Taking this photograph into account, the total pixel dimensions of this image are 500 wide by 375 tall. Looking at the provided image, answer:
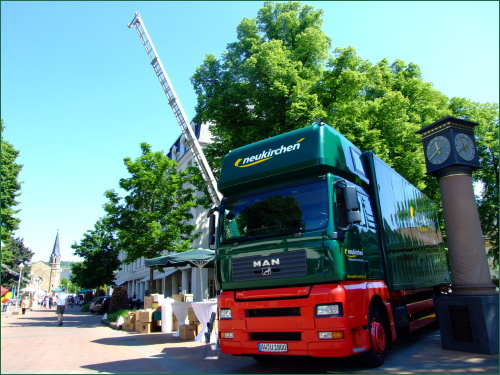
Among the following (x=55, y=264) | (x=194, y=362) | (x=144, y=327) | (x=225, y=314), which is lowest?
(x=194, y=362)

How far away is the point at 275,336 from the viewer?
5836 millimetres

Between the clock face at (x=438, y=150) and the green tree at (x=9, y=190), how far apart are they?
2692 centimetres

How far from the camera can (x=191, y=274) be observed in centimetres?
3125

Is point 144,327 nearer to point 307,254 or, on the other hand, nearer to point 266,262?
point 266,262

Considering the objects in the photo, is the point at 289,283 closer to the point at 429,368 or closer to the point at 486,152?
the point at 429,368

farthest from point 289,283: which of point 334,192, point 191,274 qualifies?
point 191,274

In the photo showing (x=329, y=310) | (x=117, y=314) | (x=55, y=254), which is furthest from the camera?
(x=55, y=254)

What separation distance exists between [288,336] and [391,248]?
2.94 meters

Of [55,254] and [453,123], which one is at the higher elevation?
[55,254]

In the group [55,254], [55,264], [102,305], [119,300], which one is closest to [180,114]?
[119,300]

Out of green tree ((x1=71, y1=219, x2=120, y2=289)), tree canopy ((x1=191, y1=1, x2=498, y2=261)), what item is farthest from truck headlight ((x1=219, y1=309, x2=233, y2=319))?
green tree ((x1=71, y1=219, x2=120, y2=289))

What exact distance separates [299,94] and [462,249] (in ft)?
32.0

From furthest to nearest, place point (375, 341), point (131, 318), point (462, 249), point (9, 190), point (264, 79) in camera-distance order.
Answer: point (9, 190), point (264, 79), point (131, 318), point (462, 249), point (375, 341)

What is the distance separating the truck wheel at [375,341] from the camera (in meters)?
6.04
